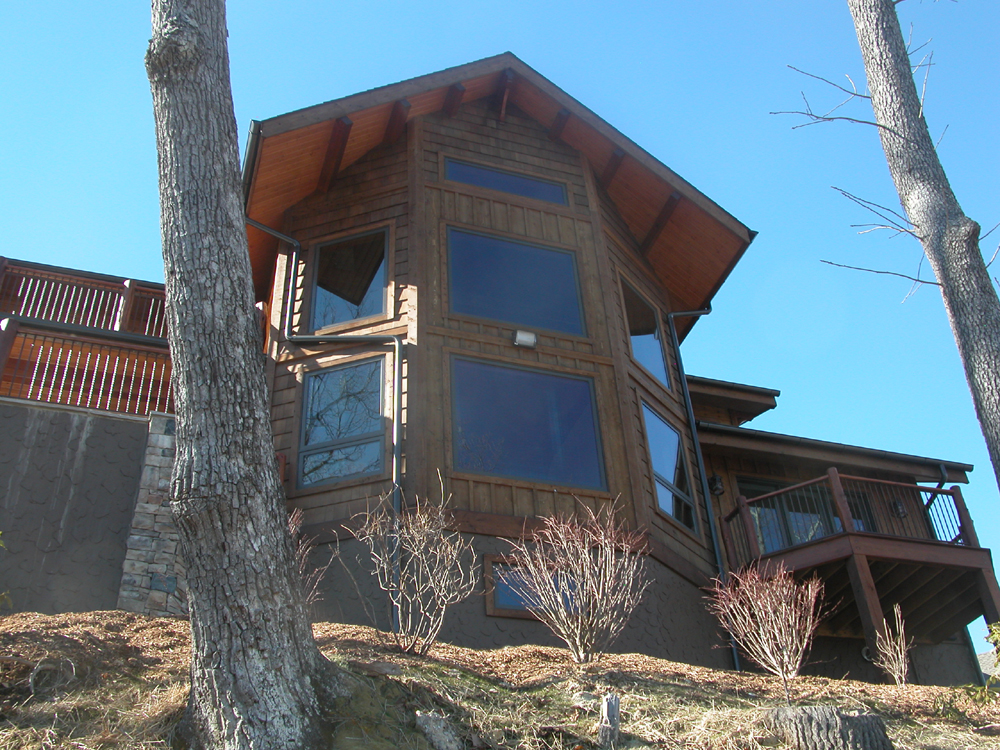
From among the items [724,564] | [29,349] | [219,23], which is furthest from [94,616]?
[724,564]

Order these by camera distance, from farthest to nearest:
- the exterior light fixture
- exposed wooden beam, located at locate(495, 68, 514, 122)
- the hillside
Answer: exposed wooden beam, located at locate(495, 68, 514, 122) < the exterior light fixture < the hillside

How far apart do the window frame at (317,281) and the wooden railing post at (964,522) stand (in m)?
7.27

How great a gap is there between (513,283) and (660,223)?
3.08m

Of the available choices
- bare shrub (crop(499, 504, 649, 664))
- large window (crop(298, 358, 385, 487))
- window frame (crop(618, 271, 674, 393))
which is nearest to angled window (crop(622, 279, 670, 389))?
window frame (crop(618, 271, 674, 393))

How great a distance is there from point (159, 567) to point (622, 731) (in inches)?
210

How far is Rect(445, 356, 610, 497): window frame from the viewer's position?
945 cm

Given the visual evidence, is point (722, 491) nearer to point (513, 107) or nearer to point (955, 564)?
point (955, 564)

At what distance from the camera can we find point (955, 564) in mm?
10539

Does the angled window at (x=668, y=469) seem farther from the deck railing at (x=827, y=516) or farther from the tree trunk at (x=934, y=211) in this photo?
the tree trunk at (x=934, y=211)

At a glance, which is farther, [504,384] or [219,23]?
[504,384]

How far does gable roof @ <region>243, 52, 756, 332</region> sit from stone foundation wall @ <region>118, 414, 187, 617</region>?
3566mm

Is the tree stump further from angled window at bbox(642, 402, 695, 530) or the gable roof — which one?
the gable roof

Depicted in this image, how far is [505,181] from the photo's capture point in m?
12.1

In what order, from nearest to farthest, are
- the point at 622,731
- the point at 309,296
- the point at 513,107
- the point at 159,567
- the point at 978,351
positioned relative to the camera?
the point at 622,731 < the point at 978,351 < the point at 159,567 < the point at 309,296 < the point at 513,107
